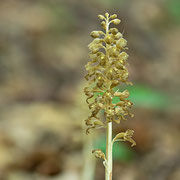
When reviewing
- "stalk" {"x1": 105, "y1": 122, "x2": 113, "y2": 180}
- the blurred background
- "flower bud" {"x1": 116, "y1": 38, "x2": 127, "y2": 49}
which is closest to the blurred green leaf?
the blurred background

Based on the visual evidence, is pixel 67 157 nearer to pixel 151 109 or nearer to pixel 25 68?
pixel 151 109

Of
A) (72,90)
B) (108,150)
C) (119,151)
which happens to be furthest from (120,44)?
(72,90)

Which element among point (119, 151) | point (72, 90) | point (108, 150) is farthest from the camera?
point (72, 90)

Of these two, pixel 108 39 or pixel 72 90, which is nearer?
pixel 108 39

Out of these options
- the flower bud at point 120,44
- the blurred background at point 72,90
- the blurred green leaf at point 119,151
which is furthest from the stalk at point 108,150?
the blurred green leaf at point 119,151

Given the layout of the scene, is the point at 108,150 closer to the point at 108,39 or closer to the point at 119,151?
the point at 108,39

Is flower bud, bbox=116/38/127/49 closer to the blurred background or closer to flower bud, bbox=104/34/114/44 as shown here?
flower bud, bbox=104/34/114/44

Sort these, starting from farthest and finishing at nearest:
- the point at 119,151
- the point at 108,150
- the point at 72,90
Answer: the point at 72,90 → the point at 119,151 → the point at 108,150

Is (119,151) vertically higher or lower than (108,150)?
higher
